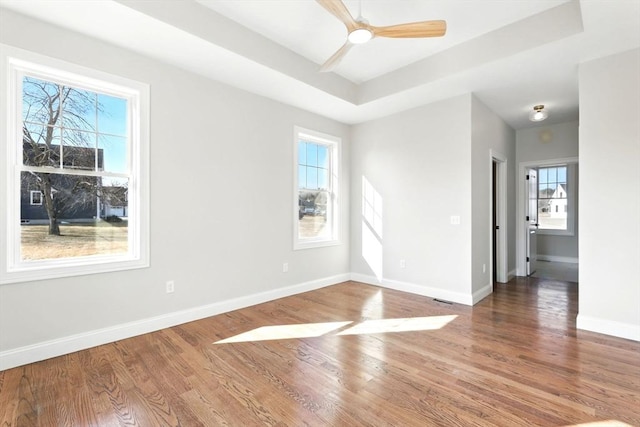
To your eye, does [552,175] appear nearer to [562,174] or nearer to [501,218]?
[562,174]

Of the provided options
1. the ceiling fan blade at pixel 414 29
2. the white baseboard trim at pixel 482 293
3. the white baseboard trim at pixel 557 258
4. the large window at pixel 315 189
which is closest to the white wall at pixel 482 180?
the white baseboard trim at pixel 482 293

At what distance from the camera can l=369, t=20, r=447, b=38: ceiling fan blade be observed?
7.57ft

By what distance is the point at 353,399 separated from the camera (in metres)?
1.92

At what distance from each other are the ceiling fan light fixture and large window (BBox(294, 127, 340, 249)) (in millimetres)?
2147

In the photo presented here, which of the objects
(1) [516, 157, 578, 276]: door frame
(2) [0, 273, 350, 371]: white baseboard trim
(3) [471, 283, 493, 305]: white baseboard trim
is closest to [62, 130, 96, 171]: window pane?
(2) [0, 273, 350, 371]: white baseboard trim

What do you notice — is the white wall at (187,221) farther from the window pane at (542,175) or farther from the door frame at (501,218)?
the window pane at (542,175)

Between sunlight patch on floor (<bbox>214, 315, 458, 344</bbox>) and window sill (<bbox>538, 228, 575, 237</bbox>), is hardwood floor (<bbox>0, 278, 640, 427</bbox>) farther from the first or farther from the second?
window sill (<bbox>538, 228, 575, 237</bbox>)

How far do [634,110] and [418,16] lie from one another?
2269mm

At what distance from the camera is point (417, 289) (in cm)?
439

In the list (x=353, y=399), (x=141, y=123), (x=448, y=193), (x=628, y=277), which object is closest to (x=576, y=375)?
(x=628, y=277)

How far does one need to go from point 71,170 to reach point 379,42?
335cm

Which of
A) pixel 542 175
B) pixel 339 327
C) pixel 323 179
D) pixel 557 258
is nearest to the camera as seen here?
pixel 339 327

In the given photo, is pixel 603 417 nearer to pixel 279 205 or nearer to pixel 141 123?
pixel 279 205

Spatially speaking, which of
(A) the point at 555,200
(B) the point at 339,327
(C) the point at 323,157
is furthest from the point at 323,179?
(A) the point at 555,200
